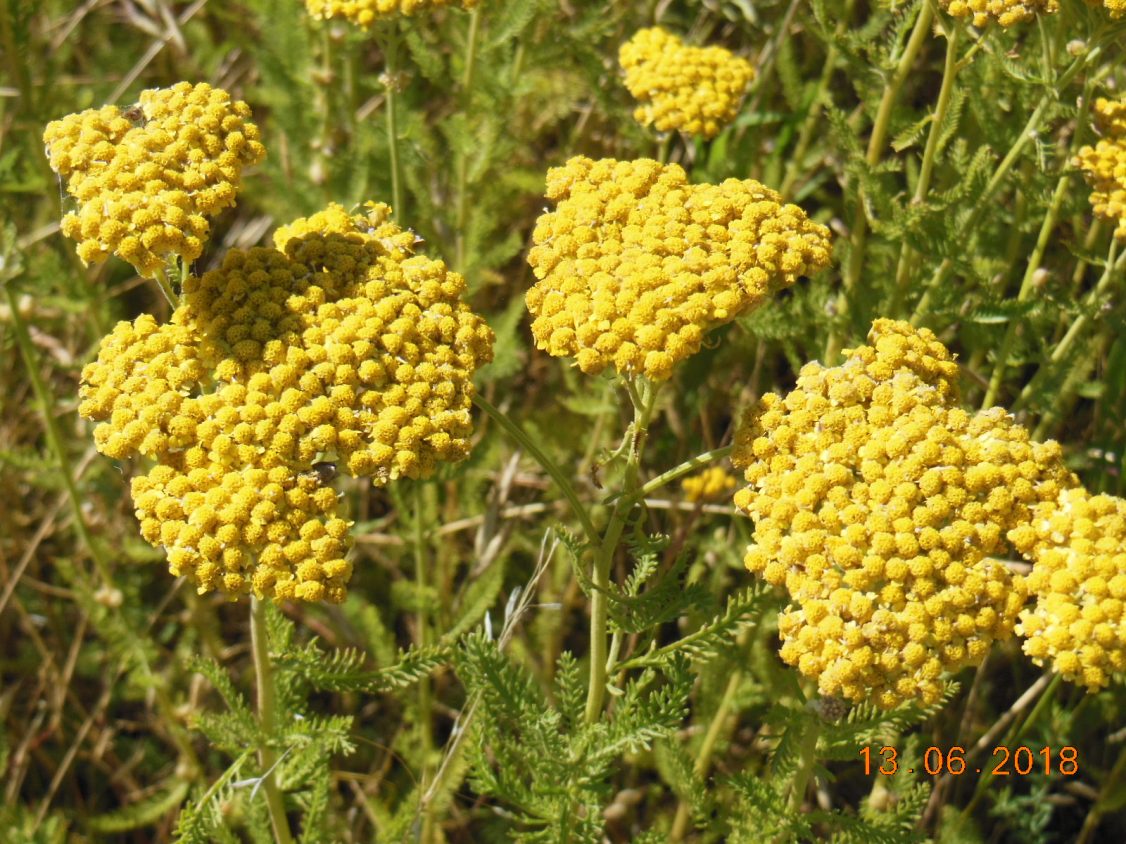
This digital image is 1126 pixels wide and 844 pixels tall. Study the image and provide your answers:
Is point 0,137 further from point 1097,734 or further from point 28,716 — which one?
point 1097,734

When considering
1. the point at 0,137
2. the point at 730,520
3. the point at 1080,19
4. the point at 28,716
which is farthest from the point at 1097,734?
the point at 0,137

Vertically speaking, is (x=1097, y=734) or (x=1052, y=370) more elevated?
(x=1052, y=370)

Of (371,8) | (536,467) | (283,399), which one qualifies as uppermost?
(371,8)

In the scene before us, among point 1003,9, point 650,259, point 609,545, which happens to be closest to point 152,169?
point 650,259

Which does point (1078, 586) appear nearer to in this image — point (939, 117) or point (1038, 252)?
point (1038, 252)

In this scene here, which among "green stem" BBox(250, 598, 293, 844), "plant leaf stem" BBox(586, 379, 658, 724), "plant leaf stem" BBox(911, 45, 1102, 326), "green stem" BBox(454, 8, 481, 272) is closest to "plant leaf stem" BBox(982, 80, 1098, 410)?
"plant leaf stem" BBox(911, 45, 1102, 326)

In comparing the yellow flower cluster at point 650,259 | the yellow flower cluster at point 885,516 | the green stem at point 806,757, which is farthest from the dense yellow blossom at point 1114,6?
the green stem at point 806,757
